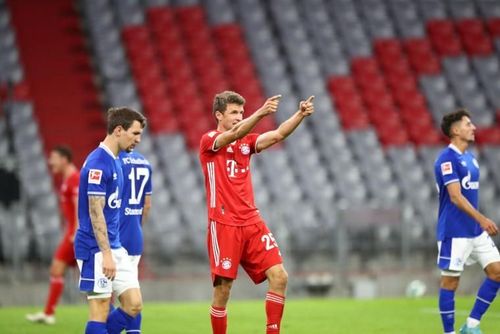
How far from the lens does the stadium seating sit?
21.5 m

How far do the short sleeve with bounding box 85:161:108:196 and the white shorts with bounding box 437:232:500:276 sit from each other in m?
3.60

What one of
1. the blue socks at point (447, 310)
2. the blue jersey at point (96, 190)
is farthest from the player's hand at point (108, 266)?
the blue socks at point (447, 310)

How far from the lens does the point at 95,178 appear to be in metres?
7.33

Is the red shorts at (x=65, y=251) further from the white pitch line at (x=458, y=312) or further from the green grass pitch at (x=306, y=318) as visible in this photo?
the white pitch line at (x=458, y=312)

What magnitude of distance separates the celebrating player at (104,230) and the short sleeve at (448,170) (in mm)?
3161

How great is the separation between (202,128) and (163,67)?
6.67ft

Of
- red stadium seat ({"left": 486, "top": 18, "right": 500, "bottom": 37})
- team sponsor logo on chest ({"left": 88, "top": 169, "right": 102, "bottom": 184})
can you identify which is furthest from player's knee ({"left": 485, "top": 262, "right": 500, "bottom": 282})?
red stadium seat ({"left": 486, "top": 18, "right": 500, "bottom": 37})

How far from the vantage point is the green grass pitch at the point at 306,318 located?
36.4 feet

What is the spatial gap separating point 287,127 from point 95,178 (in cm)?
164

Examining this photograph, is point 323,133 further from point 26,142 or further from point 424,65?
point 26,142

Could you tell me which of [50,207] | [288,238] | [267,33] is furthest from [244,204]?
[267,33]

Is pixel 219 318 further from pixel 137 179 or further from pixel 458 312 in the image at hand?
pixel 458 312

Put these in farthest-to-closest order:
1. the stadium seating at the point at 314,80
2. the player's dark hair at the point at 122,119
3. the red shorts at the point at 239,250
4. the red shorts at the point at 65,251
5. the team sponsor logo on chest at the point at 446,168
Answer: the stadium seating at the point at 314,80, the red shorts at the point at 65,251, the team sponsor logo on chest at the point at 446,168, the red shorts at the point at 239,250, the player's dark hair at the point at 122,119

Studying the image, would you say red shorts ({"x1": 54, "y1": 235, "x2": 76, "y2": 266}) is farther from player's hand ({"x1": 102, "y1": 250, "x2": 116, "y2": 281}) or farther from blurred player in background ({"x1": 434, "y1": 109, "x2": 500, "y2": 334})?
player's hand ({"x1": 102, "y1": 250, "x2": 116, "y2": 281})
